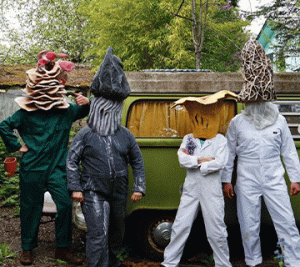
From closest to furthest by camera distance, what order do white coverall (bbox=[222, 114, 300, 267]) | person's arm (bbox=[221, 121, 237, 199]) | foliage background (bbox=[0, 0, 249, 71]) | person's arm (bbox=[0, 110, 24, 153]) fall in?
white coverall (bbox=[222, 114, 300, 267]) → person's arm (bbox=[221, 121, 237, 199]) → person's arm (bbox=[0, 110, 24, 153]) → foliage background (bbox=[0, 0, 249, 71])

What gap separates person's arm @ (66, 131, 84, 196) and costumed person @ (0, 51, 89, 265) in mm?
587

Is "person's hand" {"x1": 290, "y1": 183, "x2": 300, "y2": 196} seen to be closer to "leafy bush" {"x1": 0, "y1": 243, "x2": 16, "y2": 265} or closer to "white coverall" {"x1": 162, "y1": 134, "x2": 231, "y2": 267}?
"white coverall" {"x1": 162, "y1": 134, "x2": 231, "y2": 267}

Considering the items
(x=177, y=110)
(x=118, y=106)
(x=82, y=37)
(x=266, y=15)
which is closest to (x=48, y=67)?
(x=118, y=106)

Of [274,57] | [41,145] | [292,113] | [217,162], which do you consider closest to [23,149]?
[41,145]

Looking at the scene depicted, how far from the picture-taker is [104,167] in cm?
398

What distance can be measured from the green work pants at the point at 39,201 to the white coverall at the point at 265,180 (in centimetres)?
163

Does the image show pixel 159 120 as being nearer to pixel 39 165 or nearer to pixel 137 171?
pixel 137 171

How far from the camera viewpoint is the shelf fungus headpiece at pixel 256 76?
4301mm

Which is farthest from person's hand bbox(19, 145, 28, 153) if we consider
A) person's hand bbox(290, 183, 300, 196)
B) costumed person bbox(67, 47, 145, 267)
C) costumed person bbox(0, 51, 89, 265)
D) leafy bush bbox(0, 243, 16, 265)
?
person's hand bbox(290, 183, 300, 196)

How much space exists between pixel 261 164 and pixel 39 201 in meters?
2.26

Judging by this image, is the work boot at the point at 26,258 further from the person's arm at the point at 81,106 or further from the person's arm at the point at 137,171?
the person's arm at the point at 81,106

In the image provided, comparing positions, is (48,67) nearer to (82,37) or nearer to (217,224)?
(217,224)

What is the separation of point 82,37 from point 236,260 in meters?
20.1

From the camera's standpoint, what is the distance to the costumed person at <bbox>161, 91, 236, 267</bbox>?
4.14 metres
